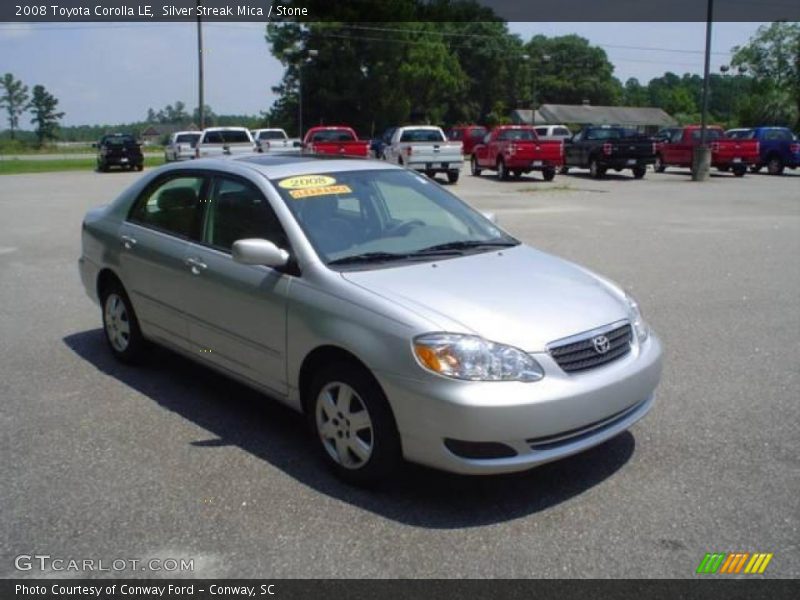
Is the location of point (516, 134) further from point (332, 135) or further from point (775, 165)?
point (775, 165)

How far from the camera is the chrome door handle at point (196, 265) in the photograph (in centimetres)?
497

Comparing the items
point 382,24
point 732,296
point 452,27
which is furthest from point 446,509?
point 452,27

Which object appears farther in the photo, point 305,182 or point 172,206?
point 172,206

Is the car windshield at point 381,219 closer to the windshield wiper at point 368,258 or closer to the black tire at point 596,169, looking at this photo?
the windshield wiper at point 368,258

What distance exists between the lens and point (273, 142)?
34750 mm

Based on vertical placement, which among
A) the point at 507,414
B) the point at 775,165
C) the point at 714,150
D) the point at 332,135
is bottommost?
the point at 507,414

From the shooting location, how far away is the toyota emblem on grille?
386 centimetres

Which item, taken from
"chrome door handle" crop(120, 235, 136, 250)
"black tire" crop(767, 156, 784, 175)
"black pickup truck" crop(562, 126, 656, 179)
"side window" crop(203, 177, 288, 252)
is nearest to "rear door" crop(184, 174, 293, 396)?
"side window" crop(203, 177, 288, 252)

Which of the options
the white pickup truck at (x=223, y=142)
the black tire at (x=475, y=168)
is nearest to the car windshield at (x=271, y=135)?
the white pickup truck at (x=223, y=142)

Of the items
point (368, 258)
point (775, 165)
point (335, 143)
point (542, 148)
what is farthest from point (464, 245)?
point (775, 165)

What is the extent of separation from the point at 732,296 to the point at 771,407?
360 centimetres

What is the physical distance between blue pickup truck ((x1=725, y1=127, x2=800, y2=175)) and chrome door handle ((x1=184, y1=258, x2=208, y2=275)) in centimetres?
3024
